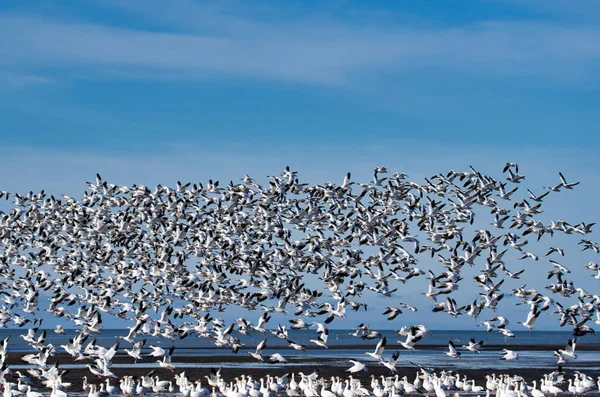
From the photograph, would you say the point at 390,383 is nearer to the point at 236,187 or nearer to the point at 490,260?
the point at 490,260

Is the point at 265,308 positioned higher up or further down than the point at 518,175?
further down

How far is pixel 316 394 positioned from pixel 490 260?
32.1 feet

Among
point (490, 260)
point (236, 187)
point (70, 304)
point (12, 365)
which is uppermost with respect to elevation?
point (236, 187)

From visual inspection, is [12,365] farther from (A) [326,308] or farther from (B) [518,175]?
(B) [518,175]

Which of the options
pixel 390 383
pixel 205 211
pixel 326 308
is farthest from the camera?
pixel 205 211

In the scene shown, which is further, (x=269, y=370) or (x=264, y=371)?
(x=269, y=370)

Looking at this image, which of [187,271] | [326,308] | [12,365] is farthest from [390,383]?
[12,365]

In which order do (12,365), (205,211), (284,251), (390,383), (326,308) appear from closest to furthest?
(390,383) → (326,308) → (284,251) → (205,211) → (12,365)

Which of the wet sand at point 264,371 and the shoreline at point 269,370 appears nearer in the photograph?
the shoreline at point 269,370

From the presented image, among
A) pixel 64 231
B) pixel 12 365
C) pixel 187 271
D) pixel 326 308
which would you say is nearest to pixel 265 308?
pixel 326 308

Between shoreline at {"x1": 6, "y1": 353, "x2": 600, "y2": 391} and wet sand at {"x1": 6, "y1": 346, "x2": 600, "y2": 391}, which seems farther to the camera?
wet sand at {"x1": 6, "y1": 346, "x2": 600, "y2": 391}

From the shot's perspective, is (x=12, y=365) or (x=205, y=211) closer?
(x=205, y=211)

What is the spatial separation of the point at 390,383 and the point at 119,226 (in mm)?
16307

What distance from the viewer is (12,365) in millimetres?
49469
